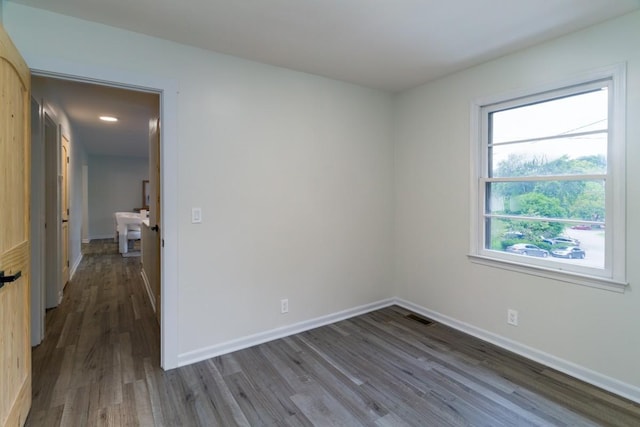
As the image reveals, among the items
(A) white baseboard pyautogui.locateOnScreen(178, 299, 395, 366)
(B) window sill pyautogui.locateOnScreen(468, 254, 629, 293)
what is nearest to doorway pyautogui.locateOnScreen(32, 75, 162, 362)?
(A) white baseboard pyautogui.locateOnScreen(178, 299, 395, 366)

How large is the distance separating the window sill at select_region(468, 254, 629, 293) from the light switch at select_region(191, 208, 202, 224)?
245cm

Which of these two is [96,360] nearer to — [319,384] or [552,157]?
[319,384]

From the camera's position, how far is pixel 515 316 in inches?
105

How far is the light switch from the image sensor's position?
2521 millimetres

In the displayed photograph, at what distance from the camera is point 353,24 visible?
217 centimetres

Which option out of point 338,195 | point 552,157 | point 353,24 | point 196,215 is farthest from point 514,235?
point 196,215

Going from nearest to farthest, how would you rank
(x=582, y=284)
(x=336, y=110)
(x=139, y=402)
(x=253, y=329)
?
(x=139, y=402), (x=582, y=284), (x=253, y=329), (x=336, y=110)

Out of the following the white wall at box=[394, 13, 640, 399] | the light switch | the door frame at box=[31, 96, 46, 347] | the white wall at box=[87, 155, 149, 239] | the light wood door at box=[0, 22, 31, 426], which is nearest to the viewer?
the light wood door at box=[0, 22, 31, 426]

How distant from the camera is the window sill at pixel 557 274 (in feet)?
7.07

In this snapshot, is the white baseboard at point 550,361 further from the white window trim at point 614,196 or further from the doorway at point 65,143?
the doorway at point 65,143

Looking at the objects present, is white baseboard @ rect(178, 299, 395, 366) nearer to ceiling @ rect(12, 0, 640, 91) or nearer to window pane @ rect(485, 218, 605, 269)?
window pane @ rect(485, 218, 605, 269)

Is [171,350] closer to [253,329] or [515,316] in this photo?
[253,329]

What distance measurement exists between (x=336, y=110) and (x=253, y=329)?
7.46 feet

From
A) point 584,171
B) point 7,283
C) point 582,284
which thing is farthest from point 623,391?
point 7,283
